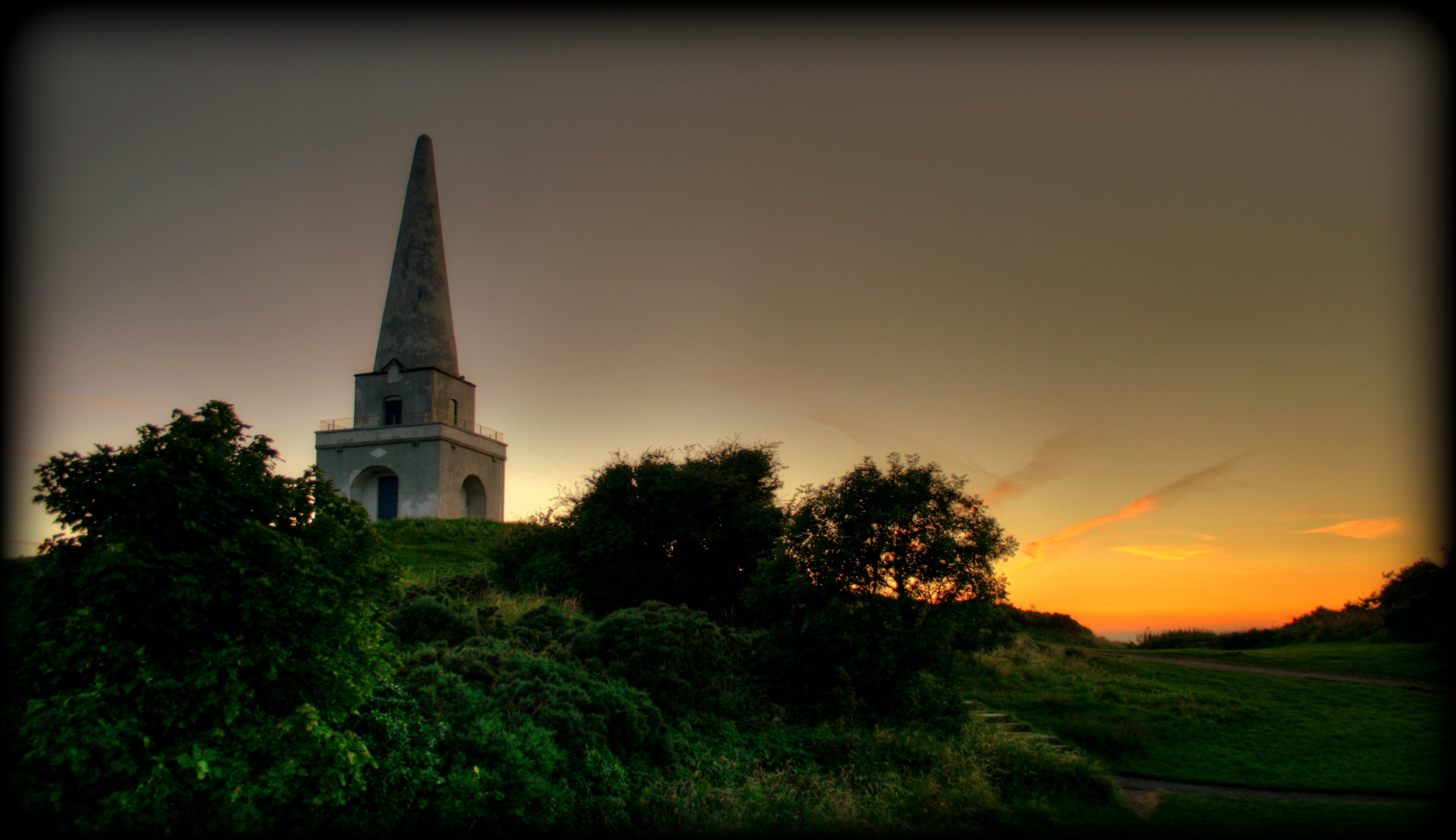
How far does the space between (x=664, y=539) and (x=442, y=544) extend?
14352mm

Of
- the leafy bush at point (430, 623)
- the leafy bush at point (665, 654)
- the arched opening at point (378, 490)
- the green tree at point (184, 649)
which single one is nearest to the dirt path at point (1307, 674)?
the leafy bush at point (665, 654)

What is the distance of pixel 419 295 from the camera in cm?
4631

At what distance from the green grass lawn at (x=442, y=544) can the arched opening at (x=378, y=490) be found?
15.2 ft

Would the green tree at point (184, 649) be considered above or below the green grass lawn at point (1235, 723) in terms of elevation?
Answer: above

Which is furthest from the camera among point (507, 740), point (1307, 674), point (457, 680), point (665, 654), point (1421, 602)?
point (1421, 602)

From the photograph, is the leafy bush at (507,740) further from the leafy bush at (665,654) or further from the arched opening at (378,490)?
the arched opening at (378,490)

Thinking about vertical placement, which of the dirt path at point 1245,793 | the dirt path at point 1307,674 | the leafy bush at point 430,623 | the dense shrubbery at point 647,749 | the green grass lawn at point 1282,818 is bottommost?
the dirt path at point 1245,793

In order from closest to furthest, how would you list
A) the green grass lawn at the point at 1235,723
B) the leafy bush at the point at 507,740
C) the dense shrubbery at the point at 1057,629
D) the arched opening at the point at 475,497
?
1. the leafy bush at the point at 507,740
2. the green grass lawn at the point at 1235,723
3. the dense shrubbery at the point at 1057,629
4. the arched opening at the point at 475,497

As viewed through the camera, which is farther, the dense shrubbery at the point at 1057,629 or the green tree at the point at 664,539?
the dense shrubbery at the point at 1057,629

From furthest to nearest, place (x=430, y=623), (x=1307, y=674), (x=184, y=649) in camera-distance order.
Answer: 1. (x=1307, y=674)
2. (x=430, y=623)
3. (x=184, y=649)

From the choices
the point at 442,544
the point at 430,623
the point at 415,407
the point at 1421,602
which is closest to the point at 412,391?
the point at 415,407

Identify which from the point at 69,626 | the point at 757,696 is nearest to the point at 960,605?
the point at 757,696

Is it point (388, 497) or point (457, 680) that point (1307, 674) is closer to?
point (457, 680)

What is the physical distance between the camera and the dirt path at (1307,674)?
22.9m
